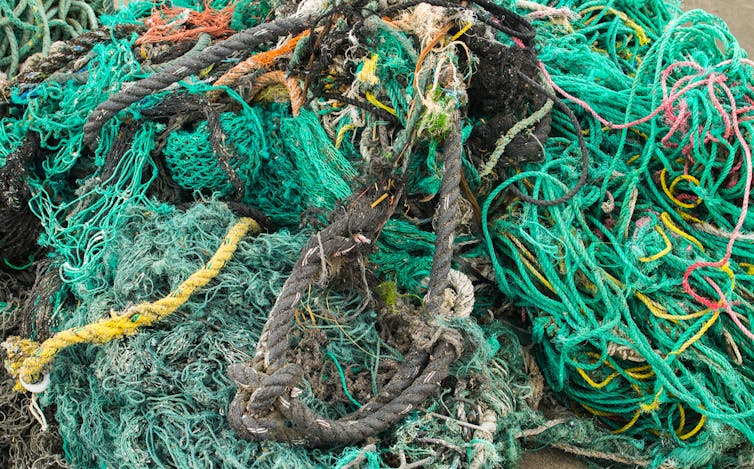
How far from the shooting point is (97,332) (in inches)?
82.7

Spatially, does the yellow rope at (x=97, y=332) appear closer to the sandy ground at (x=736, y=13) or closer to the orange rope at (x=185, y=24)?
the orange rope at (x=185, y=24)

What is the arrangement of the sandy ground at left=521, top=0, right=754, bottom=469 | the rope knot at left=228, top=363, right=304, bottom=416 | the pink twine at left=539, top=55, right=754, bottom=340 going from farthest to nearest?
the sandy ground at left=521, top=0, right=754, bottom=469 → the pink twine at left=539, top=55, right=754, bottom=340 → the rope knot at left=228, top=363, right=304, bottom=416

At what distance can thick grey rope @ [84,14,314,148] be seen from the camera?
2465mm

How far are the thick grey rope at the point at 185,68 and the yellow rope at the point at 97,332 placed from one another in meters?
0.76

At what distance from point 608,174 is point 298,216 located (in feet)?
4.08

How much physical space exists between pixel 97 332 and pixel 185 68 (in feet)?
3.36

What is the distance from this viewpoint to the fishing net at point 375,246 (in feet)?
6.95

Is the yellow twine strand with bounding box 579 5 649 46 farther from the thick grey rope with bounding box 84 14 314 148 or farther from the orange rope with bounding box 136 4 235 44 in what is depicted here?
the orange rope with bounding box 136 4 235 44

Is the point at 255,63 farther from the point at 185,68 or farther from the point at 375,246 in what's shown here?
the point at 375,246

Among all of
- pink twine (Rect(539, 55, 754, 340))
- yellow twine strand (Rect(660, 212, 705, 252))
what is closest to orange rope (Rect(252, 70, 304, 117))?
pink twine (Rect(539, 55, 754, 340))

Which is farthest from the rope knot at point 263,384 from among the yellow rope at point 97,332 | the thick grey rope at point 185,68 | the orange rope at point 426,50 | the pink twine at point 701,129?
the pink twine at point 701,129

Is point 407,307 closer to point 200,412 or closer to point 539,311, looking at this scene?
point 539,311

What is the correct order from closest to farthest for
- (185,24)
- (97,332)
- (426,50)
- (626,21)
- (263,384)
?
(263,384) → (97,332) → (426,50) → (185,24) → (626,21)

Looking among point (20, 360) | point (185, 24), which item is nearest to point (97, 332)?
point (20, 360)
